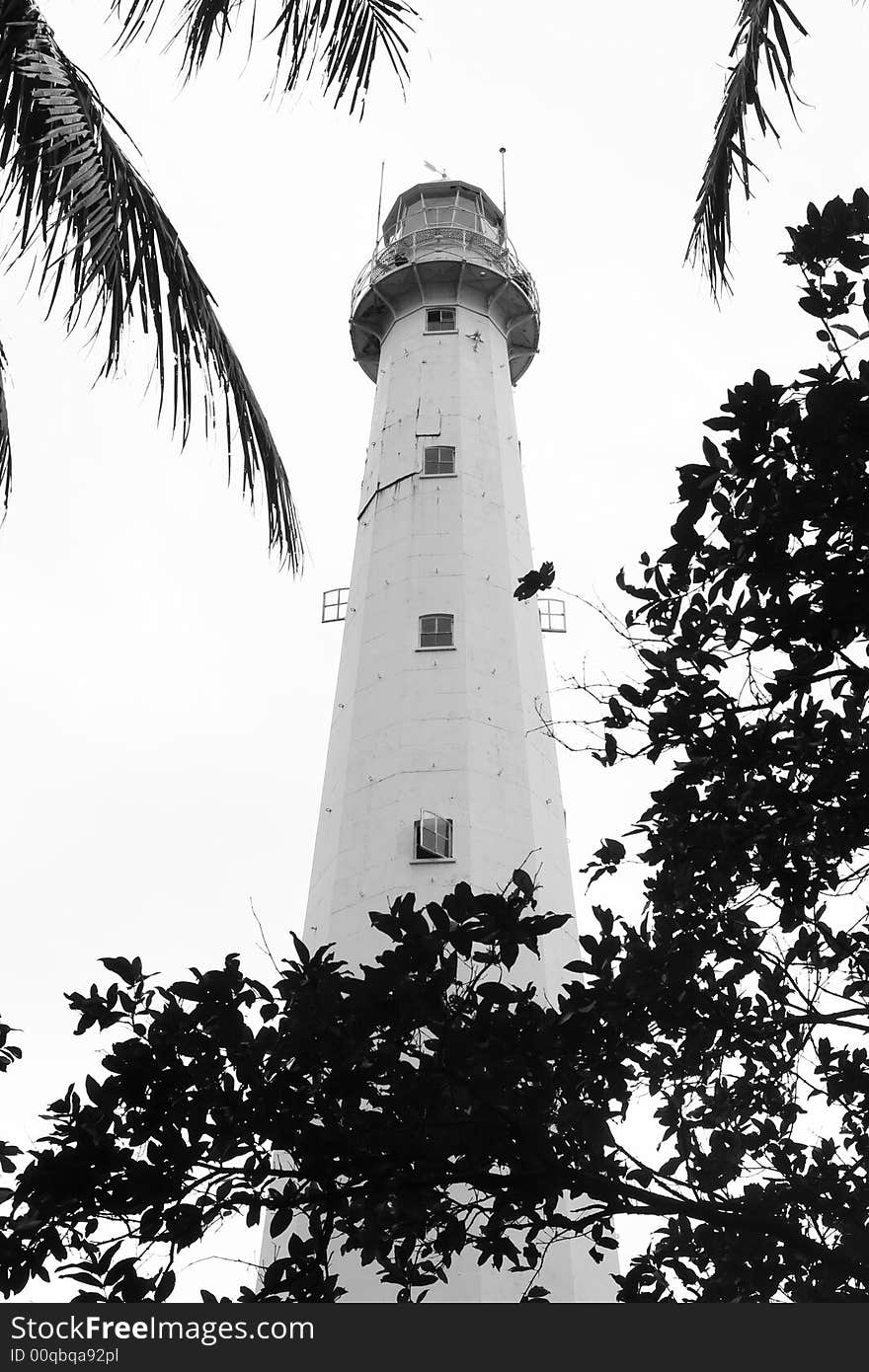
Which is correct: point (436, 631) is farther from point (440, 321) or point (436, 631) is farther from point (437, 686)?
point (440, 321)

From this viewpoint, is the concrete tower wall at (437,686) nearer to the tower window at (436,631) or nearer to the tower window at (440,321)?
the tower window at (436,631)

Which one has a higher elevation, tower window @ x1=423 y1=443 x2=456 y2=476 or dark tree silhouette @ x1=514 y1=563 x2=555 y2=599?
tower window @ x1=423 y1=443 x2=456 y2=476

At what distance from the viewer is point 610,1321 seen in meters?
5.40

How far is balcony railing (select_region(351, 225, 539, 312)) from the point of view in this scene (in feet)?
97.5

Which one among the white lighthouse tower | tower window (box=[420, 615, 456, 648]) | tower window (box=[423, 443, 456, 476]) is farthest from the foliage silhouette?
Answer: tower window (box=[423, 443, 456, 476])

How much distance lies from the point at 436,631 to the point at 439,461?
4174 millimetres

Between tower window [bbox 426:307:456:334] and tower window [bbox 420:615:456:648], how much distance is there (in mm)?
8371

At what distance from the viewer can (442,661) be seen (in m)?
22.5

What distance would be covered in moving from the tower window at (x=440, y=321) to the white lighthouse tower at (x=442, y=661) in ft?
0.14

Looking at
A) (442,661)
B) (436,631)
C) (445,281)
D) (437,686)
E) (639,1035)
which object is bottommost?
(639,1035)

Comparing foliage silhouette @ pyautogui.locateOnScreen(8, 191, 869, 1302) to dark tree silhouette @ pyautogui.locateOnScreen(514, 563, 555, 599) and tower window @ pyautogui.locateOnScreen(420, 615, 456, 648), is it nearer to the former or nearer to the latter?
dark tree silhouette @ pyautogui.locateOnScreen(514, 563, 555, 599)

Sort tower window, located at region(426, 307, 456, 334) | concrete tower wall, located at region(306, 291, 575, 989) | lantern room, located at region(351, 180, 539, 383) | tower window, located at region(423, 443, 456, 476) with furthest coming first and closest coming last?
1. lantern room, located at region(351, 180, 539, 383)
2. tower window, located at region(426, 307, 456, 334)
3. tower window, located at region(423, 443, 456, 476)
4. concrete tower wall, located at region(306, 291, 575, 989)

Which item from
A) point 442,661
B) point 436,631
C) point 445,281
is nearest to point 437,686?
point 442,661

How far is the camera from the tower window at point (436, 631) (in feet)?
74.6
